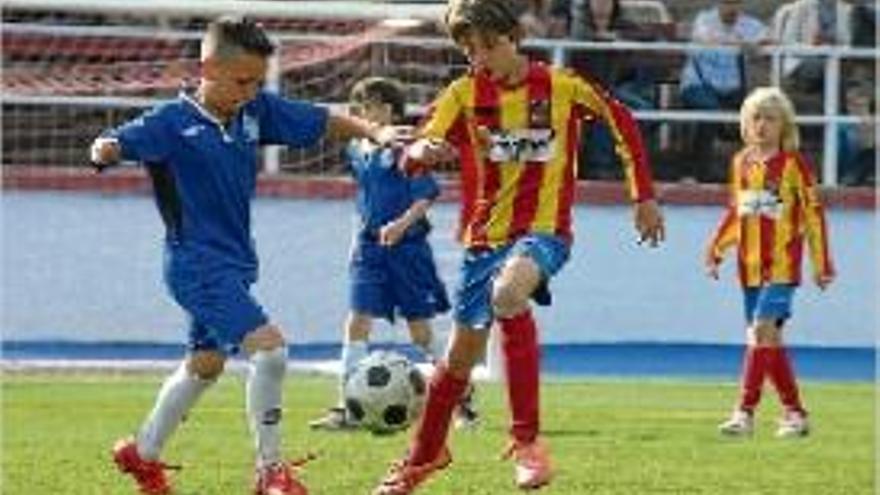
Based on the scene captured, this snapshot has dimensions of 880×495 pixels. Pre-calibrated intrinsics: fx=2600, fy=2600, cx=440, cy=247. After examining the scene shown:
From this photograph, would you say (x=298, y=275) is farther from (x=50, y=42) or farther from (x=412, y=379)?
(x=412, y=379)

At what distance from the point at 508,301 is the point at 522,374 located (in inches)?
10.4

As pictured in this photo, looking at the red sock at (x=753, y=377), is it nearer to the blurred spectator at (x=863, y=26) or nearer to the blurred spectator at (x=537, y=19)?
the blurred spectator at (x=537, y=19)

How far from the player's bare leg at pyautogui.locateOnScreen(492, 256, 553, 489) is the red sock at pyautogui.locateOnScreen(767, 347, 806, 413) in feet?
15.0

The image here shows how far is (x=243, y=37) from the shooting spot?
8.83 m

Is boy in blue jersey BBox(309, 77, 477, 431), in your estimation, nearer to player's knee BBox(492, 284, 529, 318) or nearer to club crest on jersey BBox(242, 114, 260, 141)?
club crest on jersey BBox(242, 114, 260, 141)

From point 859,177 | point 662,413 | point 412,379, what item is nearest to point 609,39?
point 859,177

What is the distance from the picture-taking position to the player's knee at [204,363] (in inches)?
362

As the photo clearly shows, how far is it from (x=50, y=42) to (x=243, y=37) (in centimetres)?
1132

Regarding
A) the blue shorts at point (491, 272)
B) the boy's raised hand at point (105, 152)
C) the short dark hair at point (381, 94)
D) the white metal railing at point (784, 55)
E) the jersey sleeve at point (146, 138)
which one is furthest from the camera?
the white metal railing at point (784, 55)

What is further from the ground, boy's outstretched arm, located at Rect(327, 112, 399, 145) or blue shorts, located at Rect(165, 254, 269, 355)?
boy's outstretched arm, located at Rect(327, 112, 399, 145)

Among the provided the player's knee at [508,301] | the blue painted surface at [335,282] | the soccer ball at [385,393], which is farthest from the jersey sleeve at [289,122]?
the blue painted surface at [335,282]

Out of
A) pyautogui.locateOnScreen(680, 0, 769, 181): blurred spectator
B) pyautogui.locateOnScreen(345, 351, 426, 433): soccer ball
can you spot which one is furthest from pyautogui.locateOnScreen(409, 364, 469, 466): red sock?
pyautogui.locateOnScreen(680, 0, 769, 181): blurred spectator

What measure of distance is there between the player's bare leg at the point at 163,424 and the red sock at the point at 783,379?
15.7 ft

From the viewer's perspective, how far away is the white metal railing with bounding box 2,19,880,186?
1920 centimetres
